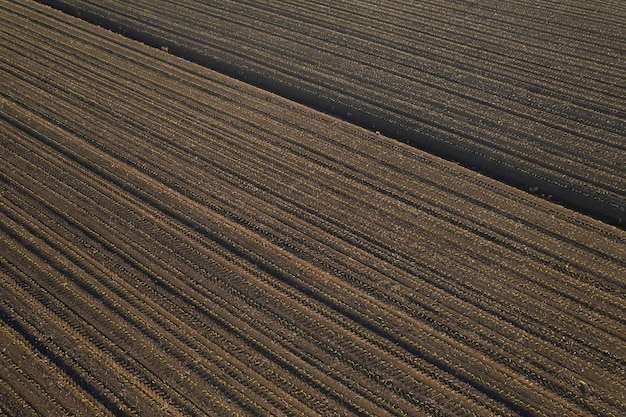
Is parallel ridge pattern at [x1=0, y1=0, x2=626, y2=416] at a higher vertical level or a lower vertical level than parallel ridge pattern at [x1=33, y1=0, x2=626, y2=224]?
lower

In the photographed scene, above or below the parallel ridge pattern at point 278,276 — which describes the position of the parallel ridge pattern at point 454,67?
above

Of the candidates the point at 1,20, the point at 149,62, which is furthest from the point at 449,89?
the point at 1,20

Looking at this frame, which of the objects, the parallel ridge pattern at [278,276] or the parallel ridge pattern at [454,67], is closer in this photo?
the parallel ridge pattern at [278,276]

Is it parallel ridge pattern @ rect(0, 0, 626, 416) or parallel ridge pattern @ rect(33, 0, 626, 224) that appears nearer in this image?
parallel ridge pattern @ rect(0, 0, 626, 416)
